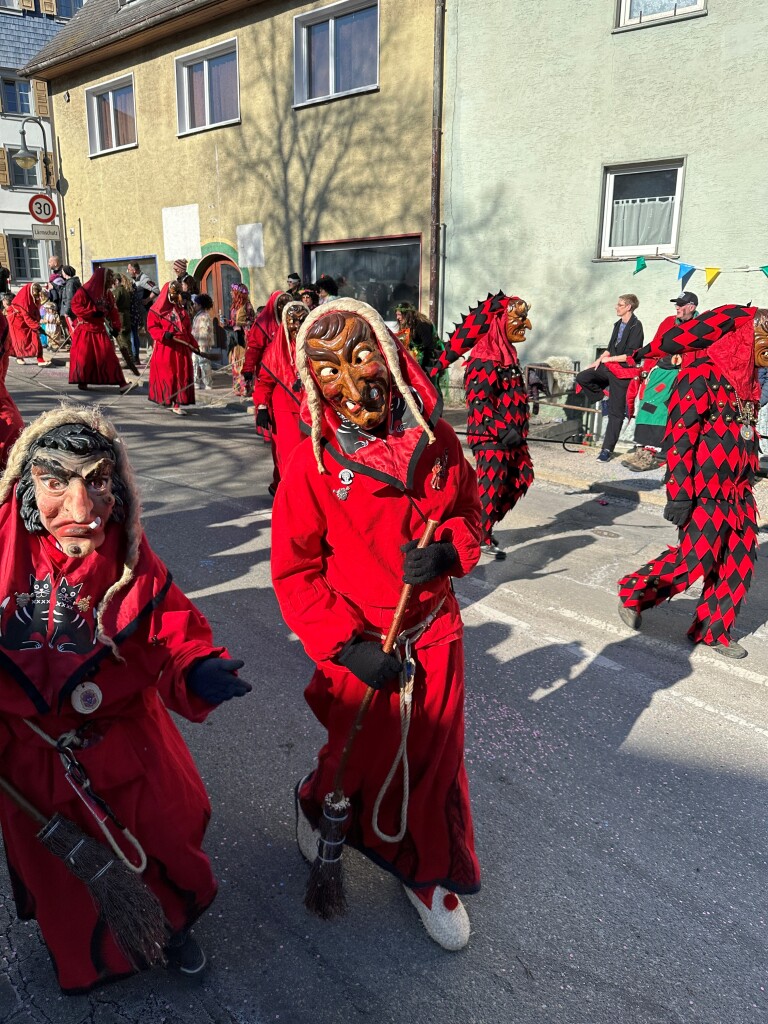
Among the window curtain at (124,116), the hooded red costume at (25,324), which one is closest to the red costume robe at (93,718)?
the hooded red costume at (25,324)

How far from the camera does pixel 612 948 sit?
2.55 m

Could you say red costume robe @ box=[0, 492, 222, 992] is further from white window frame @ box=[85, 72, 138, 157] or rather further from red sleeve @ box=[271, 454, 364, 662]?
white window frame @ box=[85, 72, 138, 157]

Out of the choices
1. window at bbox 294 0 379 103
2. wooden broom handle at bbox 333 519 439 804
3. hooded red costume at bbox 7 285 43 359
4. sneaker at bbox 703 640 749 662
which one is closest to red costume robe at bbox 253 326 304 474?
sneaker at bbox 703 640 749 662

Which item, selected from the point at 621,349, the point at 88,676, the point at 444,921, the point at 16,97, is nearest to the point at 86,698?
the point at 88,676

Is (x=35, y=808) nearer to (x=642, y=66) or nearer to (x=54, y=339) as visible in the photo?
(x=642, y=66)

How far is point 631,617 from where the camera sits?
501 centimetres

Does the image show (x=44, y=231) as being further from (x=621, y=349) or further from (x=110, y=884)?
(x=110, y=884)

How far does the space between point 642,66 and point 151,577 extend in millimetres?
10755

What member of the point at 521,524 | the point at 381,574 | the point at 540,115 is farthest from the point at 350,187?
the point at 381,574

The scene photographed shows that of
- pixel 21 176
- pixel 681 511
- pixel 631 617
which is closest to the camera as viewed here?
pixel 681 511

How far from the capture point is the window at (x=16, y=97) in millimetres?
29650

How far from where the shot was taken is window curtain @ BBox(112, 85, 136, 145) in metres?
18.3

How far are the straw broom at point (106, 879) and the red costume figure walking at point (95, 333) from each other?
12313 mm

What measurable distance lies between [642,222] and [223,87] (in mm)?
10025
